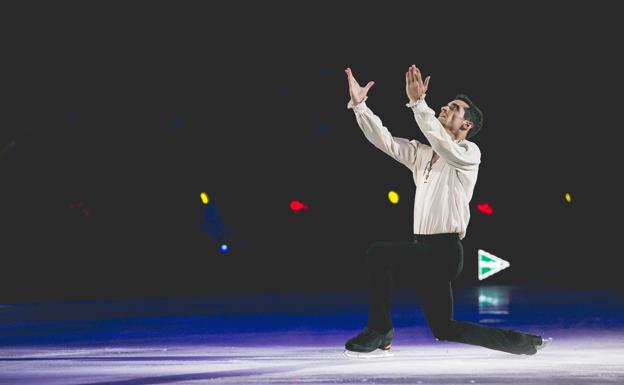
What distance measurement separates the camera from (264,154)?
106ft

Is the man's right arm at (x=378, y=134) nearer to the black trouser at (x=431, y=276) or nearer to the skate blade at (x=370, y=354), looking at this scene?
the black trouser at (x=431, y=276)

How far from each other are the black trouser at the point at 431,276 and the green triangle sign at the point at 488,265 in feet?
70.8

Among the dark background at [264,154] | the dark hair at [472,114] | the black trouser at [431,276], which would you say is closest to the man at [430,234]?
the black trouser at [431,276]

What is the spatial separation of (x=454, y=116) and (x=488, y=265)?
21971 mm

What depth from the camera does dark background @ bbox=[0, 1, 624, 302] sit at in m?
27.3

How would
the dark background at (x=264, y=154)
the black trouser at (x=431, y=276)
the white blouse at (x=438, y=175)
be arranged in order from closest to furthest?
the white blouse at (x=438, y=175) < the black trouser at (x=431, y=276) < the dark background at (x=264, y=154)

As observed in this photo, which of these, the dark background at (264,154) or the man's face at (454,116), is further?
the dark background at (264,154)

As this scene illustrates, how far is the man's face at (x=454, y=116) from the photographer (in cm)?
902

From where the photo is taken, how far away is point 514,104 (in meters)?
30.2

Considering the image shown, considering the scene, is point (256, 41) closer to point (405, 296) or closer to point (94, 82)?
point (94, 82)

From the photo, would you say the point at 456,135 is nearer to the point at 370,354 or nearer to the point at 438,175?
the point at 438,175

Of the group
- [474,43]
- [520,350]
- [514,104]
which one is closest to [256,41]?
[474,43]

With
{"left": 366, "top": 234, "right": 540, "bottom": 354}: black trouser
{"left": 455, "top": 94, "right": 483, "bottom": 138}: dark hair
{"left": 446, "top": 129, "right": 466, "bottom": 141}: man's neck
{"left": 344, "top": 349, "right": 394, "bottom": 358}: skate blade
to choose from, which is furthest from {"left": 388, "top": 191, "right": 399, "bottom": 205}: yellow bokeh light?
{"left": 366, "top": 234, "right": 540, "bottom": 354}: black trouser

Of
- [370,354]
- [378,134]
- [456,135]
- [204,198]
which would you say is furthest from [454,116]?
[204,198]
